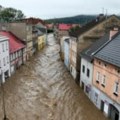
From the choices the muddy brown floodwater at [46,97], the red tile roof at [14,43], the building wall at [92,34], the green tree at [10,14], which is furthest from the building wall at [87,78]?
the green tree at [10,14]

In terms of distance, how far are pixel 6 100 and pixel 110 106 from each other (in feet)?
46.7

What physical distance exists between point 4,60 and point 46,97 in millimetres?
11756

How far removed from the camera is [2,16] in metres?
132

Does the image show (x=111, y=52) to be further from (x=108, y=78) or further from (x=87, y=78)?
(x=87, y=78)

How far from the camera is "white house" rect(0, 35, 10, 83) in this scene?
39.7 m

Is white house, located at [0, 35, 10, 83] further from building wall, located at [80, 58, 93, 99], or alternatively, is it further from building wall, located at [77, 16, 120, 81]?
building wall, located at [80, 58, 93, 99]

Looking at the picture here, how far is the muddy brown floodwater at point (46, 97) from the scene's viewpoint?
28266 mm

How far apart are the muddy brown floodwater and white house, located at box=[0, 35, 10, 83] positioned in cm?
133

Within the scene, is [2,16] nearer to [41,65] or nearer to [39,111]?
[41,65]

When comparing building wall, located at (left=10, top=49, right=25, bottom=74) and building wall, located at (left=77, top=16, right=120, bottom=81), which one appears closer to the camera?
building wall, located at (left=77, top=16, right=120, bottom=81)

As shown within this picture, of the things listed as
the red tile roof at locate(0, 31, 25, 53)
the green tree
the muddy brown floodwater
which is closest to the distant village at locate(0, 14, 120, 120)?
the red tile roof at locate(0, 31, 25, 53)

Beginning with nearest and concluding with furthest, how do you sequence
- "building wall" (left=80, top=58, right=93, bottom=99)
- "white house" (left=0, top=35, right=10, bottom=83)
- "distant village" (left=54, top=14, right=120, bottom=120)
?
1. "distant village" (left=54, top=14, right=120, bottom=120)
2. "building wall" (left=80, top=58, right=93, bottom=99)
3. "white house" (left=0, top=35, right=10, bottom=83)

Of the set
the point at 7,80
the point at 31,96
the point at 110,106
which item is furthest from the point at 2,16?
the point at 110,106

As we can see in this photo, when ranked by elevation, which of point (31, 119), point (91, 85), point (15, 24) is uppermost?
point (15, 24)
